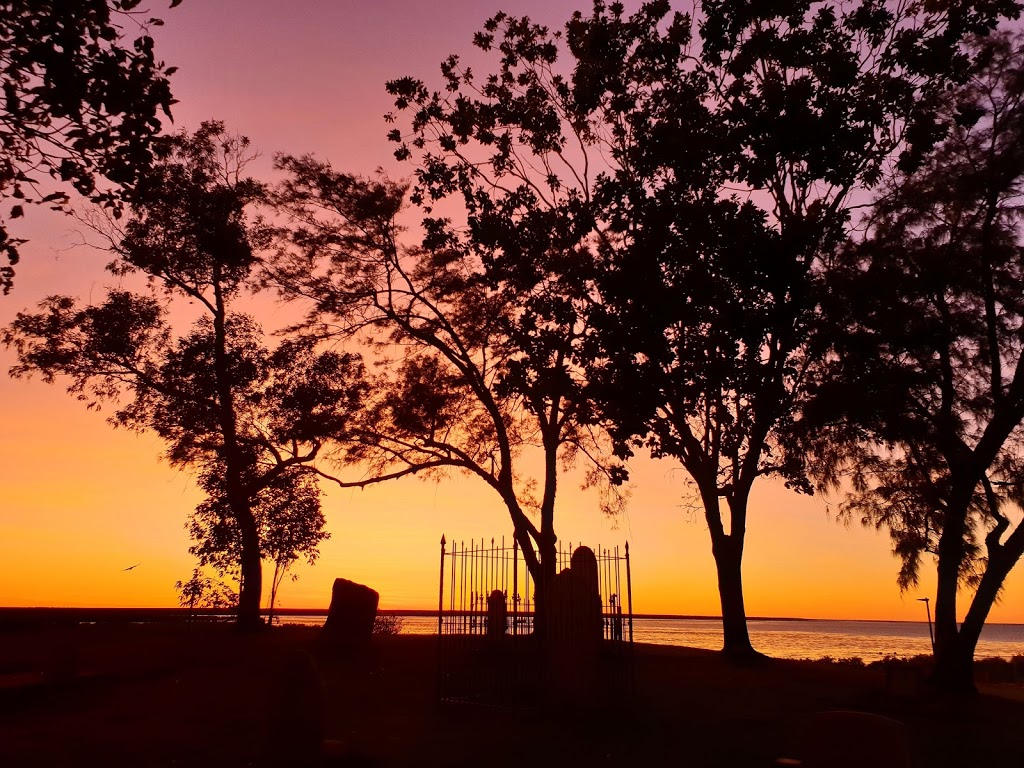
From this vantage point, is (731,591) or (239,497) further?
(239,497)

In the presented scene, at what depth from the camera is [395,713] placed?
15.9 m

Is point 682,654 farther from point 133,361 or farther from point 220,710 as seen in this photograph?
point 133,361

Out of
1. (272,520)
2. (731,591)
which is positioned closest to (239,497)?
(272,520)

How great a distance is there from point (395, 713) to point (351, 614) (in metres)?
8.47

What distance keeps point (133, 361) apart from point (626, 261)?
18.6m

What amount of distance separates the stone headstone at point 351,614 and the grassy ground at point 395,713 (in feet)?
1.76

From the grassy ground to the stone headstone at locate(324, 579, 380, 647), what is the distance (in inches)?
21.1

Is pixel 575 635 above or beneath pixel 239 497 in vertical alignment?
beneath

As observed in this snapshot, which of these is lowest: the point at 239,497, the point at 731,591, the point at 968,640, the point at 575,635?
the point at 968,640

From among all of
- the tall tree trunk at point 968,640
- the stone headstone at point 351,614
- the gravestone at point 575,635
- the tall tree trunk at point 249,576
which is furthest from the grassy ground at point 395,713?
the tall tree trunk at point 249,576

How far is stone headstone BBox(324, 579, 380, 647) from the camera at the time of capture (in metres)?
23.7

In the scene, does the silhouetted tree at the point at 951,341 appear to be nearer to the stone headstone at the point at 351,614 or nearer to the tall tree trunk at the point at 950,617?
the tall tree trunk at the point at 950,617

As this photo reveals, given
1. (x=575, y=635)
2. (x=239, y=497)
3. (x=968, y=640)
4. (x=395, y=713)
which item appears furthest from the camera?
(x=239, y=497)

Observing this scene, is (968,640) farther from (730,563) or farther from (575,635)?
(575,635)
